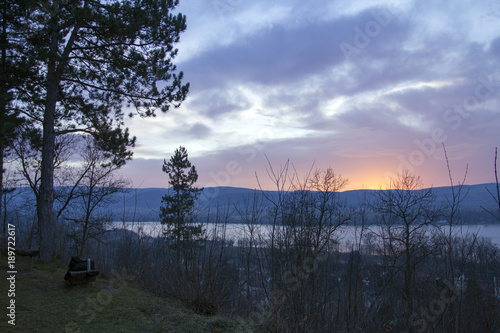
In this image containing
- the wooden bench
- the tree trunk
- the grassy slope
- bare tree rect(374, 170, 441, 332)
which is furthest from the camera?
bare tree rect(374, 170, 441, 332)

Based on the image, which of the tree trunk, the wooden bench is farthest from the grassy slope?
the tree trunk

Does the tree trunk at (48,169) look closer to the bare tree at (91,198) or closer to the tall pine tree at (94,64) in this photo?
the tall pine tree at (94,64)

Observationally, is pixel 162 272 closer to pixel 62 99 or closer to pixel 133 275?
pixel 133 275

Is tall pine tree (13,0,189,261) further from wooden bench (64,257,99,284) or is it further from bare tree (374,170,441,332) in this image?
bare tree (374,170,441,332)

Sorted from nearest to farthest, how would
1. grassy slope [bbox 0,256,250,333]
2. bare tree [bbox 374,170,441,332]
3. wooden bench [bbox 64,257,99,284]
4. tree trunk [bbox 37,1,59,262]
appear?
1. grassy slope [bbox 0,256,250,333]
2. wooden bench [bbox 64,257,99,284]
3. tree trunk [bbox 37,1,59,262]
4. bare tree [bbox 374,170,441,332]

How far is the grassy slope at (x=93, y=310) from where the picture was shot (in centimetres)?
378

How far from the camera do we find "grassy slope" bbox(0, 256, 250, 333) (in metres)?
3.78

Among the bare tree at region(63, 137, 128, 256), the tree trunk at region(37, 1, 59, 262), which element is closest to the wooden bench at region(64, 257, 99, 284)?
the tree trunk at region(37, 1, 59, 262)

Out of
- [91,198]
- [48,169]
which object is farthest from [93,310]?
[91,198]

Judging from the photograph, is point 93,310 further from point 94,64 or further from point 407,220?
point 407,220

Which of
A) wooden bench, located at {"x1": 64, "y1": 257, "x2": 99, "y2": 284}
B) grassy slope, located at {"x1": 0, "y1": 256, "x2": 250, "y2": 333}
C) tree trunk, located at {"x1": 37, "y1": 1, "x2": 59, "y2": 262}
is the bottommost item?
grassy slope, located at {"x1": 0, "y1": 256, "x2": 250, "y2": 333}

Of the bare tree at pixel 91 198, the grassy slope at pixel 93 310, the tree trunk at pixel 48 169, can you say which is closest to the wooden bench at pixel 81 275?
the grassy slope at pixel 93 310

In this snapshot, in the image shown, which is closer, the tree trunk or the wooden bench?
the wooden bench

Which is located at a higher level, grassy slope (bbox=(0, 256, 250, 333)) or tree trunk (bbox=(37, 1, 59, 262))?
tree trunk (bbox=(37, 1, 59, 262))
